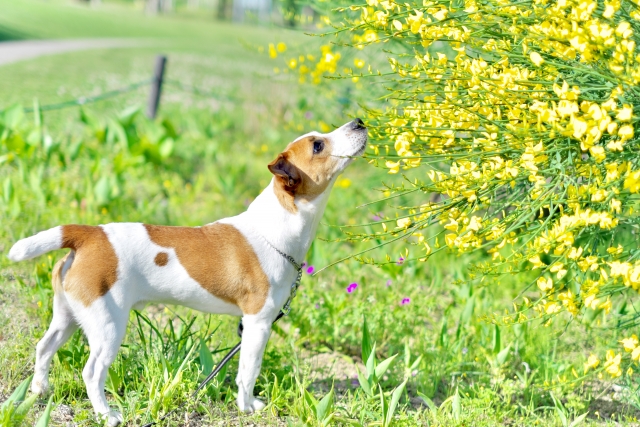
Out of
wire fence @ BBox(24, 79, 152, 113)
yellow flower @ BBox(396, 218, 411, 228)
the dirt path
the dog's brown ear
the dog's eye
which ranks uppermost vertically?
the dog's eye

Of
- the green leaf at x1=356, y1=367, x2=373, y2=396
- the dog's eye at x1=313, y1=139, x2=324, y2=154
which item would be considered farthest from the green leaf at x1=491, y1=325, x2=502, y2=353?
the dog's eye at x1=313, y1=139, x2=324, y2=154

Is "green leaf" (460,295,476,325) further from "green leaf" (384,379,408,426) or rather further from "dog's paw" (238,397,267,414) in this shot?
A: "dog's paw" (238,397,267,414)

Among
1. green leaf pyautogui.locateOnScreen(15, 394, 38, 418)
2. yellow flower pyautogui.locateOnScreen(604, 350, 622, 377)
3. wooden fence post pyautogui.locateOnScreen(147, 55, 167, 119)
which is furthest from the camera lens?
wooden fence post pyautogui.locateOnScreen(147, 55, 167, 119)

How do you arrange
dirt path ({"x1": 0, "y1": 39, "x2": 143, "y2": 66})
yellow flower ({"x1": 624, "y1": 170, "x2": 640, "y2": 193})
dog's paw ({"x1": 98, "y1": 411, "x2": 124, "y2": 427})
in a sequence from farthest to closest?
dirt path ({"x1": 0, "y1": 39, "x2": 143, "y2": 66}) < dog's paw ({"x1": 98, "y1": 411, "x2": 124, "y2": 427}) < yellow flower ({"x1": 624, "y1": 170, "x2": 640, "y2": 193})

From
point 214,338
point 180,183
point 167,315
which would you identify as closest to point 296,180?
point 214,338

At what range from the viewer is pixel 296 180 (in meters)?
3.05

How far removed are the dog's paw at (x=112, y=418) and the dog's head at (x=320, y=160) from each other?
3.55ft

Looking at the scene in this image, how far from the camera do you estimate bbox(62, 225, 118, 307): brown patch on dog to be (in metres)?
2.71

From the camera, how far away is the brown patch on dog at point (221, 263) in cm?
295

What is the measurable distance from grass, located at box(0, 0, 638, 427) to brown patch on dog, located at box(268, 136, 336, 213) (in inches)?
28.3

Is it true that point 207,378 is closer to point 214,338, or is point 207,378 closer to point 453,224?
point 214,338

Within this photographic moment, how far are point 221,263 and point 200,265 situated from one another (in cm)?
9

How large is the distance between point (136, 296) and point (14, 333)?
0.98 meters

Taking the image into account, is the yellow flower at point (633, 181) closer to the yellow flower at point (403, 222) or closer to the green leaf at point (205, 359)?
the yellow flower at point (403, 222)
